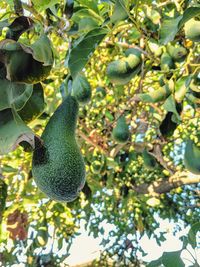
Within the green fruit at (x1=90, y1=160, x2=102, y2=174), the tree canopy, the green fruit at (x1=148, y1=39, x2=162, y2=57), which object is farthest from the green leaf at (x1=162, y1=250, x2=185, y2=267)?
the green fruit at (x1=90, y1=160, x2=102, y2=174)

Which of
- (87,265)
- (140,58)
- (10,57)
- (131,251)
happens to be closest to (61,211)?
(140,58)

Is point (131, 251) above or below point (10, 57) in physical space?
below

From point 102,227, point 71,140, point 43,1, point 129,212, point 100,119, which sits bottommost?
point 102,227

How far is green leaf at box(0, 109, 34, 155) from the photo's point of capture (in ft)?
1.87

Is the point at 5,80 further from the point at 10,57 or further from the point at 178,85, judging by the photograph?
the point at 178,85

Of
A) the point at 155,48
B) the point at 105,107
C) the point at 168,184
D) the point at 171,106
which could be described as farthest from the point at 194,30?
the point at 168,184

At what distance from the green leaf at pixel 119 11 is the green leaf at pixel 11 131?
34cm

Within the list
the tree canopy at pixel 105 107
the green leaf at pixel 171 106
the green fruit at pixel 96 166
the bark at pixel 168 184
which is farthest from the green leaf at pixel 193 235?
the bark at pixel 168 184

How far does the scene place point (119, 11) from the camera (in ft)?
2.82

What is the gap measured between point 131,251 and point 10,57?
328cm

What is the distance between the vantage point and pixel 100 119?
2.32 metres

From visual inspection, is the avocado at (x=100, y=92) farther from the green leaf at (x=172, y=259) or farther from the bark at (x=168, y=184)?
the green leaf at (x=172, y=259)

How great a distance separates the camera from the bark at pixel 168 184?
7.77 ft

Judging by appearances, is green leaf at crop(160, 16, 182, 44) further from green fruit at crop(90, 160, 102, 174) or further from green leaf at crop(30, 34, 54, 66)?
green fruit at crop(90, 160, 102, 174)
